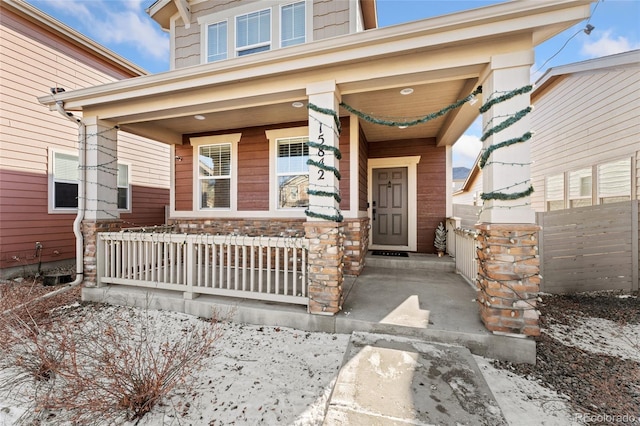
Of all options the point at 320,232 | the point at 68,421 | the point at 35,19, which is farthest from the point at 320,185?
the point at 35,19

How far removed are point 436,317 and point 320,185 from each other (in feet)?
6.70

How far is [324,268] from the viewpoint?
300 cm

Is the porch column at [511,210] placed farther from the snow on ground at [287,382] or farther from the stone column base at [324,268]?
the stone column base at [324,268]

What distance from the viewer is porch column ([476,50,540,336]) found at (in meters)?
2.48

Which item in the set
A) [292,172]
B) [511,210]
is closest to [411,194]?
[292,172]

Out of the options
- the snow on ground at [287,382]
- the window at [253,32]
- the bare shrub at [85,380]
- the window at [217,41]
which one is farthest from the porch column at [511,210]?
the window at [217,41]

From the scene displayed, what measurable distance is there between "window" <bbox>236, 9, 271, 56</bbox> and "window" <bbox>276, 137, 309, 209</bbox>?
197 cm

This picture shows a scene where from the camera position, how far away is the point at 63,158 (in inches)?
228

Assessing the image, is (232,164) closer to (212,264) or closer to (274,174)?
(274,174)

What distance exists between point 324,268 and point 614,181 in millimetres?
6062

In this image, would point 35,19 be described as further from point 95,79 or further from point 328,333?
point 328,333

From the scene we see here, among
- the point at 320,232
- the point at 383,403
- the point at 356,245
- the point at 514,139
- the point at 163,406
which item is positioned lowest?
the point at 163,406

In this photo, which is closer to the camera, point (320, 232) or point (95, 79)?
point (320, 232)

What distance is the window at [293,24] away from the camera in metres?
4.84
